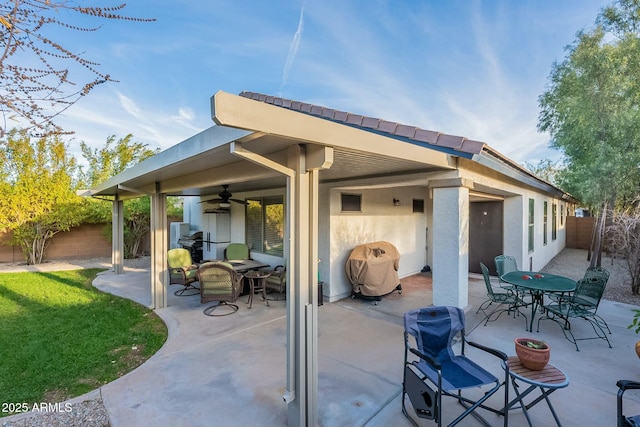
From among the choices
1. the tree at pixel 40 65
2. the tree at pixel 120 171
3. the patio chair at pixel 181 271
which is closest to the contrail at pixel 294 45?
the tree at pixel 40 65

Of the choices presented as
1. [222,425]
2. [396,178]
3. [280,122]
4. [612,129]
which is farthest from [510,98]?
[222,425]

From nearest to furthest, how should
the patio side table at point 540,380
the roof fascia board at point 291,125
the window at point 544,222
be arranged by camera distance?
the roof fascia board at point 291,125 < the patio side table at point 540,380 < the window at point 544,222

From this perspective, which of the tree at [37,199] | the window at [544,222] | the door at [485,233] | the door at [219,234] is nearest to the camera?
the door at [485,233]

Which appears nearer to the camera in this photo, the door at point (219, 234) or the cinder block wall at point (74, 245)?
the door at point (219, 234)

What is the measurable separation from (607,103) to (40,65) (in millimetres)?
13233

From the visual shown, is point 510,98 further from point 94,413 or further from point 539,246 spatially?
point 94,413

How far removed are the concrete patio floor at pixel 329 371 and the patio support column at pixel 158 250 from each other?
0.35 metres

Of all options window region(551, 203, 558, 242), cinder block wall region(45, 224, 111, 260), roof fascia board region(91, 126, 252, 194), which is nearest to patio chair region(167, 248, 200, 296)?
roof fascia board region(91, 126, 252, 194)

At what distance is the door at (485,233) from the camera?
8734 millimetres

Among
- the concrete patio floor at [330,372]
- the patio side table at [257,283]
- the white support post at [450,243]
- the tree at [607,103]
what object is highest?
the tree at [607,103]

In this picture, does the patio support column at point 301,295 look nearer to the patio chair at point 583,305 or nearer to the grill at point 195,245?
the patio chair at point 583,305

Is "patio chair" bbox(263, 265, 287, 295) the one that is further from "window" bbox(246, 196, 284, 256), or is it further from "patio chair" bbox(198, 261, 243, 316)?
"window" bbox(246, 196, 284, 256)

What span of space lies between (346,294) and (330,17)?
737cm

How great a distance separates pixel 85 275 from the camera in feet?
32.1
